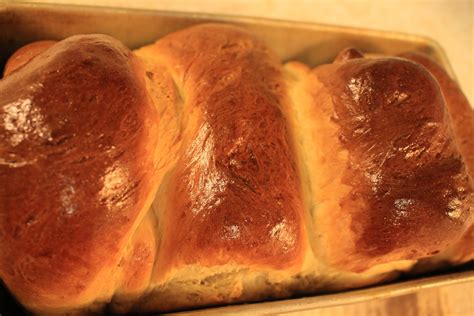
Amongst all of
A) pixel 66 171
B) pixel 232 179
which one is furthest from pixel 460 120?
pixel 66 171

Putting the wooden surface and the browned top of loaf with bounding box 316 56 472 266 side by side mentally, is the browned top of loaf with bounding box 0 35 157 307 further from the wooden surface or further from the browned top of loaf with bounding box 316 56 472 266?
the wooden surface

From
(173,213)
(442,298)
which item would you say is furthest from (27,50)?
(442,298)

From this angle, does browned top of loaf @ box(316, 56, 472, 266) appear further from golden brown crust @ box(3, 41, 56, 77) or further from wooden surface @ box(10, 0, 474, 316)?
golden brown crust @ box(3, 41, 56, 77)

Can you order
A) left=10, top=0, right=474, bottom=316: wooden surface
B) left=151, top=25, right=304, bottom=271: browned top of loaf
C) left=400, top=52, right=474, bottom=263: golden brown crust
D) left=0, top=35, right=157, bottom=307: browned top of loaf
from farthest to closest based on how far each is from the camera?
left=10, top=0, right=474, bottom=316: wooden surface → left=400, top=52, right=474, bottom=263: golden brown crust → left=151, top=25, right=304, bottom=271: browned top of loaf → left=0, top=35, right=157, bottom=307: browned top of loaf

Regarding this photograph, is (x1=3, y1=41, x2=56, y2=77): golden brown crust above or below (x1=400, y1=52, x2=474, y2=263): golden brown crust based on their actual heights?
above

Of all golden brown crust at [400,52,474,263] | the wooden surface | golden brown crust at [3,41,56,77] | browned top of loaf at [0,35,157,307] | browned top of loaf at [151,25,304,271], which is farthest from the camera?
the wooden surface


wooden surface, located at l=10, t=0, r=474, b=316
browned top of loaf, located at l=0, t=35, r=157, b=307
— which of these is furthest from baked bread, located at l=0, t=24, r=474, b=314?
wooden surface, located at l=10, t=0, r=474, b=316

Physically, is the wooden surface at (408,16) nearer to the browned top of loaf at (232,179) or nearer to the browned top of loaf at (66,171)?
the browned top of loaf at (232,179)

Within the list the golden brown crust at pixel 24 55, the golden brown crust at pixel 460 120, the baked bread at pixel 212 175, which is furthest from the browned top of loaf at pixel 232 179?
the golden brown crust at pixel 460 120

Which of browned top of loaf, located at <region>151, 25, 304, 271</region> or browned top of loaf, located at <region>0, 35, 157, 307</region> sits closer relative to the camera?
browned top of loaf, located at <region>0, 35, 157, 307</region>
